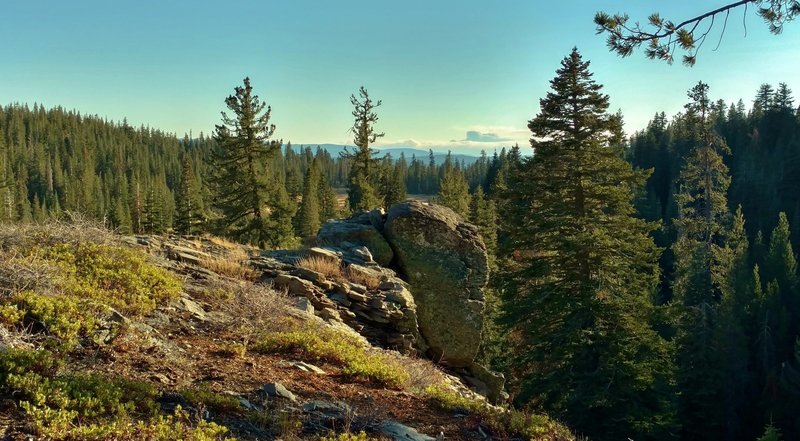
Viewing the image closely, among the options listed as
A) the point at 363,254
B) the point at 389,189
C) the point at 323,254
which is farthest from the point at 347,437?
the point at 389,189

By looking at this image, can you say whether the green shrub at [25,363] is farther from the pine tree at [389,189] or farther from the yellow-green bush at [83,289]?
the pine tree at [389,189]

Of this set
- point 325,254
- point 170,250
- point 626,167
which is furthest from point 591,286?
point 170,250

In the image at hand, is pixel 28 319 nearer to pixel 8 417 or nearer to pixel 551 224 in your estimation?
pixel 8 417

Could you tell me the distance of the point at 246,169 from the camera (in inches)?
1114

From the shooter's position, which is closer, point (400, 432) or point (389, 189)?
point (400, 432)

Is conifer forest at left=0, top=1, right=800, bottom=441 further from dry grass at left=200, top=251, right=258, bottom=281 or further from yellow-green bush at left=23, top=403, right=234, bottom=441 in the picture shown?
yellow-green bush at left=23, top=403, right=234, bottom=441

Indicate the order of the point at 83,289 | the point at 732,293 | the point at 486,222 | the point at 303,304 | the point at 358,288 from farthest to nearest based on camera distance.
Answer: the point at 486,222
the point at 732,293
the point at 358,288
the point at 303,304
the point at 83,289

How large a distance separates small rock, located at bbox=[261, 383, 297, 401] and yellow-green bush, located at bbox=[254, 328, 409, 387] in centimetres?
140

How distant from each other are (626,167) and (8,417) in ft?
51.2

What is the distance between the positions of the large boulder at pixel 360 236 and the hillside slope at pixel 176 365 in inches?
221

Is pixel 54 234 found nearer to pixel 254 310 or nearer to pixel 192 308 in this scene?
pixel 192 308

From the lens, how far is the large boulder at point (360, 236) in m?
15.1

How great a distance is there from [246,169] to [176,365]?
2364cm

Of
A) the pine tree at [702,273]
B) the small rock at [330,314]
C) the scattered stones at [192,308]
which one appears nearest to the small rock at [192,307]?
the scattered stones at [192,308]
